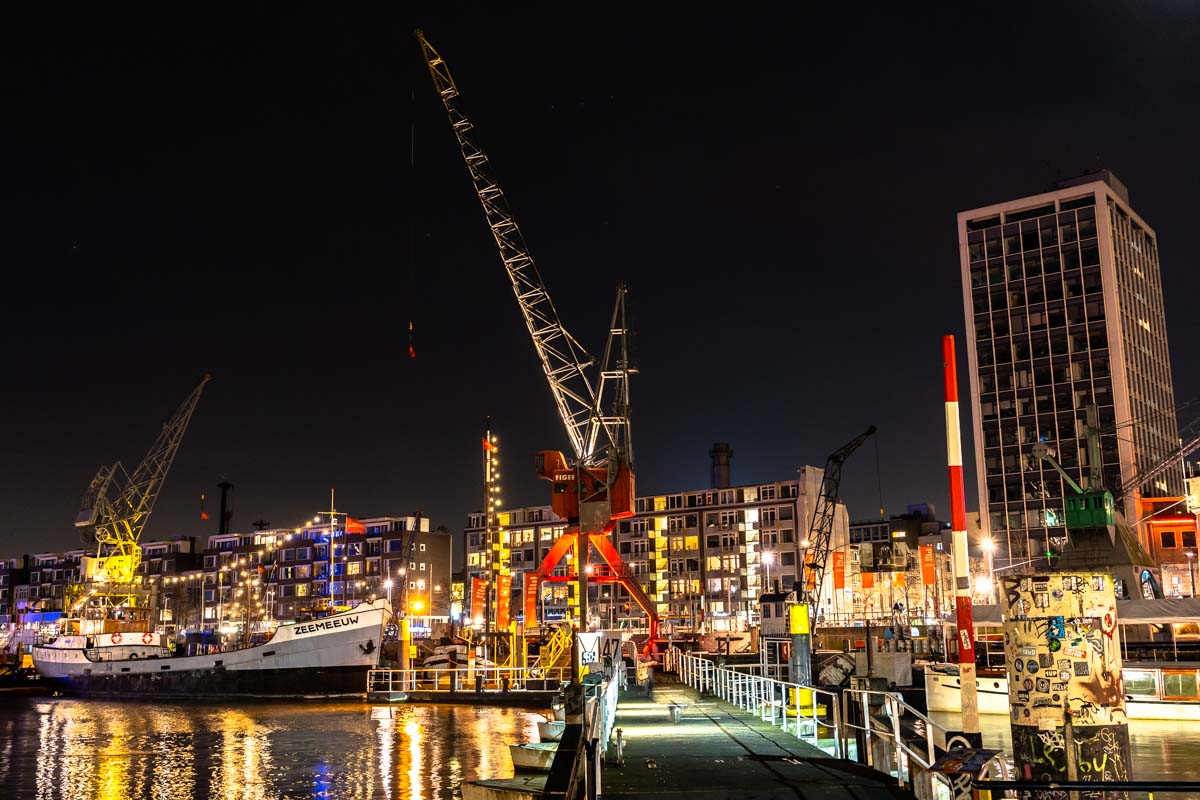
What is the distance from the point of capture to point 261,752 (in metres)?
37.8

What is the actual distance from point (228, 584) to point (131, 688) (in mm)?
92485

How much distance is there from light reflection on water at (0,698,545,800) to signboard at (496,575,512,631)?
1697 cm

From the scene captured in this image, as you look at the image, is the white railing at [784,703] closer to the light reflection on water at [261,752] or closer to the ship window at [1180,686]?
the light reflection on water at [261,752]

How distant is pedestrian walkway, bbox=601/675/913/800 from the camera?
14.3 metres

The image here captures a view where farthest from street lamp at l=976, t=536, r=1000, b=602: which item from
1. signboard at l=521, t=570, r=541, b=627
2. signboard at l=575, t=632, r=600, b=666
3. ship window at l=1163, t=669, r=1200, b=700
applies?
signboard at l=575, t=632, r=600, b=666

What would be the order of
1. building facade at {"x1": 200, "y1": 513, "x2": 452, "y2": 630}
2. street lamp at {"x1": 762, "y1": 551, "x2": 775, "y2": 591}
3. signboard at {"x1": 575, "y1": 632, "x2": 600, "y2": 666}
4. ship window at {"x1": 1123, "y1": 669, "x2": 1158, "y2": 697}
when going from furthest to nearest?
1. building facade at {"x1": 200, "y1": 513, "x2": 452, "y2": 630}
2. street lamp at {"x1": 762, "y1": 551, "x2": 775, "y2": 591}
3. signboard at {"x1": 575, "y1": 632, "x2": 600, "y2": 666}
4. ship window at {"x1": 1123, "y1": 669, "x2": 1158, "y2": 697}

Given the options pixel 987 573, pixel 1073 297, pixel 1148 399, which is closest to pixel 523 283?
pixel 987 573

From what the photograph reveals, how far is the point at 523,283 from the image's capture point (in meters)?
80.1

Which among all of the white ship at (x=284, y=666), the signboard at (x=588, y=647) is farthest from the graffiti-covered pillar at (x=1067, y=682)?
the white ship at (x=284, y=666)

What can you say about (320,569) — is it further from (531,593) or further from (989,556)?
(989,556)

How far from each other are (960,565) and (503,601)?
63584 mm

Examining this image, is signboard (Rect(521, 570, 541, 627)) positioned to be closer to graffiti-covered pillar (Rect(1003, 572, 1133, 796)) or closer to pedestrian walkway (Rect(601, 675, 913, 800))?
pedestrian walkway (Rect(601, 675, 913, 800))

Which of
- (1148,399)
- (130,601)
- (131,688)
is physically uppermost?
(1148,399)

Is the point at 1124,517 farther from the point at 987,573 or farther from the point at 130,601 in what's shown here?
the point at 130,601
